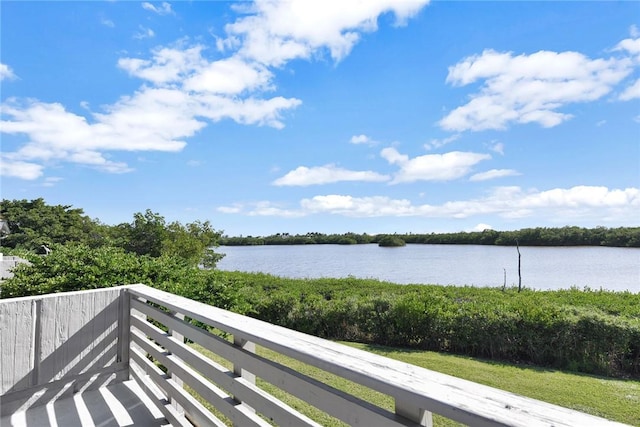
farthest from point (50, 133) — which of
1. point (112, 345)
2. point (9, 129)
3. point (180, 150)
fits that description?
point (112, 345)

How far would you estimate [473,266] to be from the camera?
16.0 meters

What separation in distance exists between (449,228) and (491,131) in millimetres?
14744

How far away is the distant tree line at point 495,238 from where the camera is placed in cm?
1648

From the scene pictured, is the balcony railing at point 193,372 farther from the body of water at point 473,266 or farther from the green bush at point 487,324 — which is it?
the body of water at point 473,266

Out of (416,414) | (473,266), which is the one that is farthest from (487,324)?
(473,266)

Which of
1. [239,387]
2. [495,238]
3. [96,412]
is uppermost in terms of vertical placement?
[495,238]

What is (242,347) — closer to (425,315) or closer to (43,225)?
(425,315)

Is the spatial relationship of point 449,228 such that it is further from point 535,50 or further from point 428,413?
point 428,413

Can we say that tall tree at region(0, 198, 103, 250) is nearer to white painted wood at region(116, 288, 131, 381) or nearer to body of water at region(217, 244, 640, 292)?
body of water at region(217, 244, 640, 292)

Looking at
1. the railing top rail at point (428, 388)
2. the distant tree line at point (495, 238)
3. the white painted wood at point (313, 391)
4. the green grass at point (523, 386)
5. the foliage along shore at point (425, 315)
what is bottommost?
the green grass at point (523, 386)

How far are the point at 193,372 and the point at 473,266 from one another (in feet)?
53.1

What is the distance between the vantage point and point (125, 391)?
266 cm

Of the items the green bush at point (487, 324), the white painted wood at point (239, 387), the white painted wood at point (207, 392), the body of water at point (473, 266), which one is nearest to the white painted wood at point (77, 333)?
the white painted wood at point (207, 392)

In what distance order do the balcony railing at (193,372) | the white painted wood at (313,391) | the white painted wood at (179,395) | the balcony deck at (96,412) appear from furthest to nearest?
the balcony deck at (96,412) < the white painted wood at (179,395) < the white painted wood at (313,391) < the balcony railing at (193,372)
